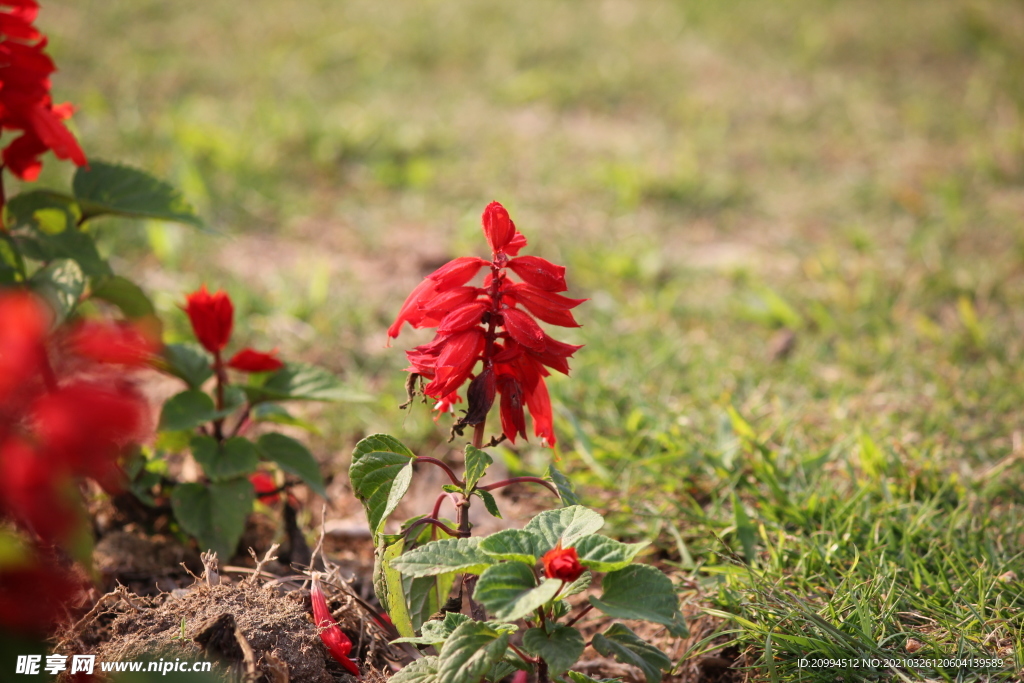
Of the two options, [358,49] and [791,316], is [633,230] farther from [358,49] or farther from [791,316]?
[358,49]

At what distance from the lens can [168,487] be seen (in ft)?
6.04

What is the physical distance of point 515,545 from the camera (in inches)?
46.4

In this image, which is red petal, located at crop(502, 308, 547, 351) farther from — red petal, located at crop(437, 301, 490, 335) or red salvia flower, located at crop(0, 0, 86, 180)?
red salvia flower, located at crop(0, 0, 86, 180)

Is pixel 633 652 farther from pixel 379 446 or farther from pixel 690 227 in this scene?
pixel 690 227

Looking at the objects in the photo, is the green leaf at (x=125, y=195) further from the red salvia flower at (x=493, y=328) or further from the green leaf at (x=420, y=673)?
the green leaf at (x=420, y=673)

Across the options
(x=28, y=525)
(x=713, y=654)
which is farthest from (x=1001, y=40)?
(x=28, y=525)

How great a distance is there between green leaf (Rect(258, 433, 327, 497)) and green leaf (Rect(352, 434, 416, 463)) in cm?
47

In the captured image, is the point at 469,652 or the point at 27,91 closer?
the point at 469,652

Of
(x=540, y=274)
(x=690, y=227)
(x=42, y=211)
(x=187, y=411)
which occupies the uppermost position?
(x=42, y=211)

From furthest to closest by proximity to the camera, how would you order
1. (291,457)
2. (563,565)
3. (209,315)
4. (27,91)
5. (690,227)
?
1. (690,227)
2. (291,457)
3. (209,315)
4. (27,91)
5. (563,565)

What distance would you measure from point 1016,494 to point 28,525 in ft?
7.17

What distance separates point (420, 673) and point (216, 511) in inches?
27.2

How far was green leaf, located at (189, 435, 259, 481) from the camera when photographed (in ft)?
5.42

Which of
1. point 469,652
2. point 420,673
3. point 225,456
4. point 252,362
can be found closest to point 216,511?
point 225,456
